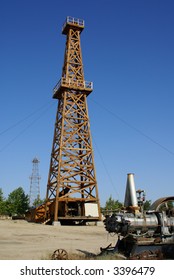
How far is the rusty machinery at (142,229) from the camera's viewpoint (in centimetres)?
1172

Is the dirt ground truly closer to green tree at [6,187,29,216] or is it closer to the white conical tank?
the white conical tank

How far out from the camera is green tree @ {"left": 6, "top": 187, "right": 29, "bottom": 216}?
233 ft

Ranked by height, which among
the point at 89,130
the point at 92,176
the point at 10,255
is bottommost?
the point at 10,255

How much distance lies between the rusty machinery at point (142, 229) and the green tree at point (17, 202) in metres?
Answer: 61.0

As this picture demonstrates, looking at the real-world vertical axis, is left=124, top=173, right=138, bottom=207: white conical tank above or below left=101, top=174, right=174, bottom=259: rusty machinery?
above

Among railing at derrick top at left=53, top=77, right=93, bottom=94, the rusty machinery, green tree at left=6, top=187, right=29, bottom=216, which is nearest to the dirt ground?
the rusty machinery

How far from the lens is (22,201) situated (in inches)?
2862

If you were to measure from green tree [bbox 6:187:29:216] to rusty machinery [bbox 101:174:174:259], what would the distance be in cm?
6096

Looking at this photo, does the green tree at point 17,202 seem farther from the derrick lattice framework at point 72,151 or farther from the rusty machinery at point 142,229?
the rusty machinery at point 142,229

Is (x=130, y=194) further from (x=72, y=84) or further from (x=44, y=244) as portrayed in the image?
(x=72, y=84)

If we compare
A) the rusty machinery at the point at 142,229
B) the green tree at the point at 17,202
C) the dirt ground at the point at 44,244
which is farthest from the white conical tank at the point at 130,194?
the green tree at the point at 17,202
